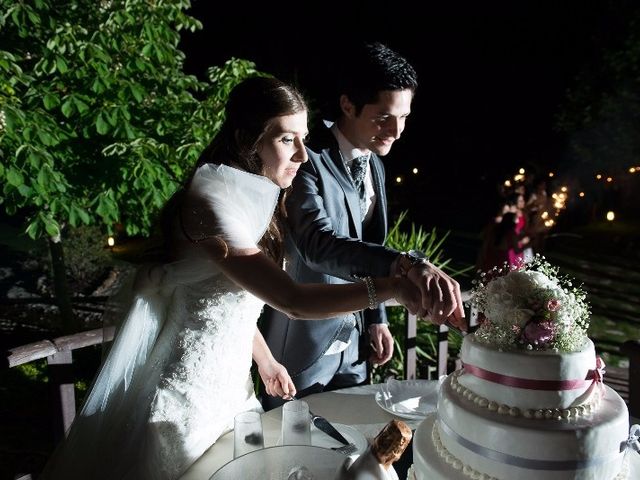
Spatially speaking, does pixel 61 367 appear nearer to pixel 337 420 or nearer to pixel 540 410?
pixel 337 420

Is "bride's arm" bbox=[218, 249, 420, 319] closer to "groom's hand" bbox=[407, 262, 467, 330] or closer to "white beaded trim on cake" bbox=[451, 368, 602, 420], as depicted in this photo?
"groom's hand" bbox=[407, 262, 467, 330]

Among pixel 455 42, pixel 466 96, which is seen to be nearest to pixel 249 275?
pixel 455 42

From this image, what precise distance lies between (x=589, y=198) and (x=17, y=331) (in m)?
19.2

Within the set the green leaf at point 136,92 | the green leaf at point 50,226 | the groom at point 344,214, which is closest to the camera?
the groom at point 344,214

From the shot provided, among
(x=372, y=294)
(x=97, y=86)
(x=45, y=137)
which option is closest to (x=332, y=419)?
(x=372, y=294)

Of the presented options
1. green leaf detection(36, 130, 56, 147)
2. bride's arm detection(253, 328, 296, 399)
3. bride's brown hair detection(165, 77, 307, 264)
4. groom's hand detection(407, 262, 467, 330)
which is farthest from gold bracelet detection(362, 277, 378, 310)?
green leaf detection(36, 130, 56, 147)

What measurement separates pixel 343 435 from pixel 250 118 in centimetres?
104

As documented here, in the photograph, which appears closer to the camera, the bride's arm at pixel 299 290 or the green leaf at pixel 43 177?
the bride's arm at pixel 299 290

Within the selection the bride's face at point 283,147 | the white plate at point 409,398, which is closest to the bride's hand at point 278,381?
the white plate at point 409,398

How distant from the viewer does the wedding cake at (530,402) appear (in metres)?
1.16

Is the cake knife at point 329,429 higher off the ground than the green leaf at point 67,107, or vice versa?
the green leaf at point 67,107

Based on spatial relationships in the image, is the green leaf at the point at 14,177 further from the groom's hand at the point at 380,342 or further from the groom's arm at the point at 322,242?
the groom's hand at the point at 380,342

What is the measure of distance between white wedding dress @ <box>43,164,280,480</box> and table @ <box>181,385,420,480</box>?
4cm

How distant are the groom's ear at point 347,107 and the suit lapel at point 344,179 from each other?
5.6 inches
